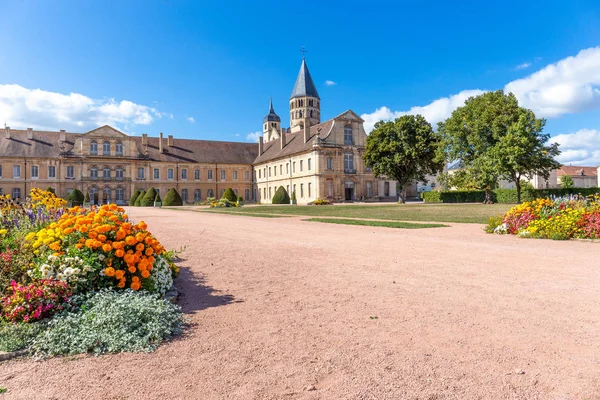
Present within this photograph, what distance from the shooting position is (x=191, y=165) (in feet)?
195

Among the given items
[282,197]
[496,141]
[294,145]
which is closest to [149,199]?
[282,197]

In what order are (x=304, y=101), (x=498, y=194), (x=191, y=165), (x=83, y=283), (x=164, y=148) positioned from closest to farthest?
(x=83, y=283)
(x=498, y=194)
(x=191, y=165)
(x=164, y=148)
(x=304, y=101)

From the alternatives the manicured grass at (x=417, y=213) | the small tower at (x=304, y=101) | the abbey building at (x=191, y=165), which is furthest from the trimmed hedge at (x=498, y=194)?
the small tower at (x=304, y=101)

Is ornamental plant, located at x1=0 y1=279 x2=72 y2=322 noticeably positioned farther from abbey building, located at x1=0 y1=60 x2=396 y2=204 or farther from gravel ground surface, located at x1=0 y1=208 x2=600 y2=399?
abbey building, located at x1=0 y1=60 x2=396 y2=204

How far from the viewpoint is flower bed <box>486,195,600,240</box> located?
11.0 metres

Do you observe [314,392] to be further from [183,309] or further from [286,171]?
[286,171]

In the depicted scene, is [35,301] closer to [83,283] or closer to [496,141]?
[83,283]

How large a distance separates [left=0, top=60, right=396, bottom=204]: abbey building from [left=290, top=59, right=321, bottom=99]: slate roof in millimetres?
16303

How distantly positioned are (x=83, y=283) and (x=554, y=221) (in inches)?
474

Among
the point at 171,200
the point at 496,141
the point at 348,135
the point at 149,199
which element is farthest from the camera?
the point at 348,135

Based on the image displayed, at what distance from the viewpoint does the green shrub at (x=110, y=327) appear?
3.51 meters

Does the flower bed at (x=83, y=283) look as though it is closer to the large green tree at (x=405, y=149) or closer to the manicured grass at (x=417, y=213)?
the manicured grass at (x=417, y=213)

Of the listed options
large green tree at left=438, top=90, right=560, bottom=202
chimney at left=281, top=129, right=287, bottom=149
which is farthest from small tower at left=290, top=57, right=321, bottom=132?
large green tree at left=438, top=90, right=560, bottom=202

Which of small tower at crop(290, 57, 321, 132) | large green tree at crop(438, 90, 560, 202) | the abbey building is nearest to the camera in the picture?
large green tree at crop(438, 90, 560, 202)
